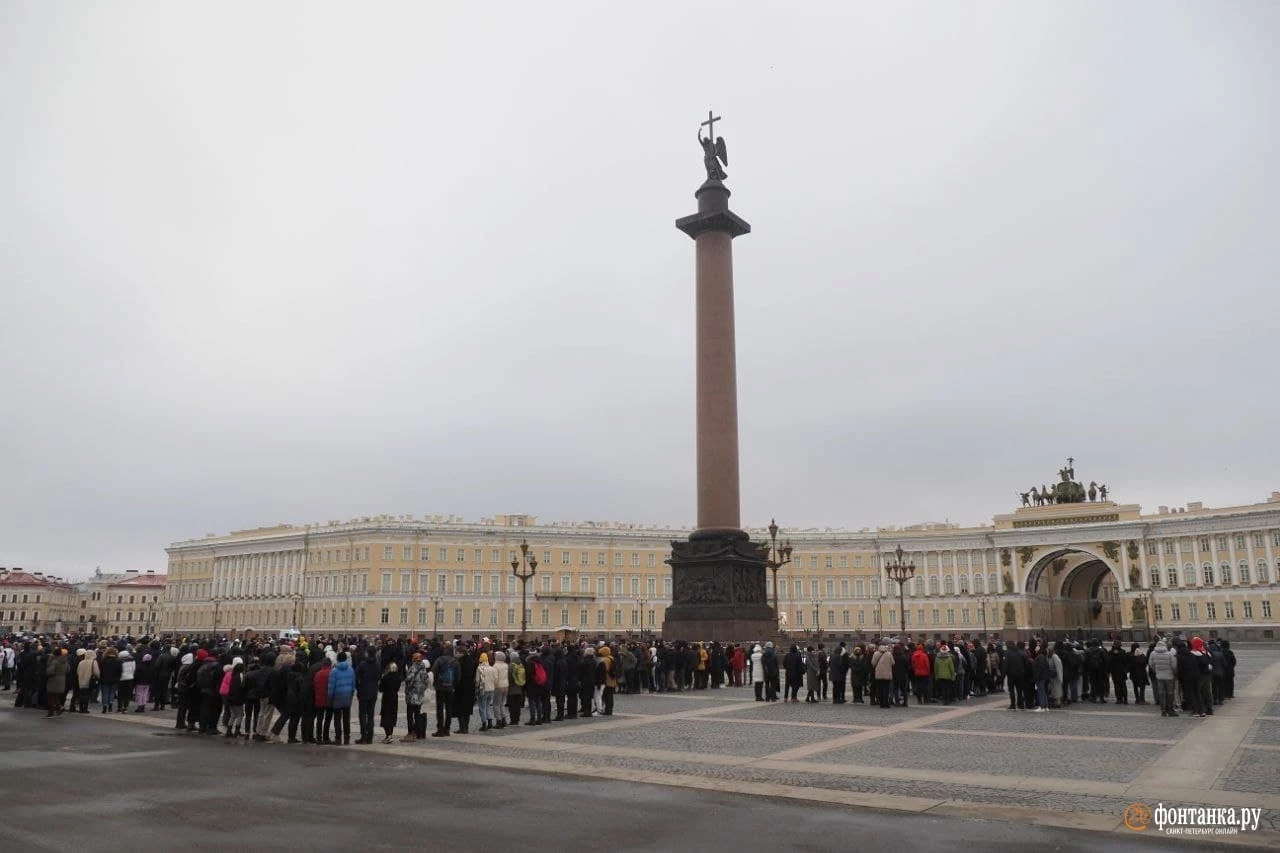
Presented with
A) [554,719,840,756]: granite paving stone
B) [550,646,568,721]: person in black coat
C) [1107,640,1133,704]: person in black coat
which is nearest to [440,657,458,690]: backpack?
[554,719,840,756]: granite paving stone

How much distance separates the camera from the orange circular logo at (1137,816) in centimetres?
914

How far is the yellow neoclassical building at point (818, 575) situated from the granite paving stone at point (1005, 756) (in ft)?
245

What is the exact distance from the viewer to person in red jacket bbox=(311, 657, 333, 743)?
15938mm

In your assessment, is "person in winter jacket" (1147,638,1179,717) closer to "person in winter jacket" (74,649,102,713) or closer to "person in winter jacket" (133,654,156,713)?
"person in winter jacket" (133,654,156,713)

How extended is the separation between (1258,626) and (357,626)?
266ft

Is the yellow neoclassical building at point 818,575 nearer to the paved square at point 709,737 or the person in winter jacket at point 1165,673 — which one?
the paved square at point 709,737

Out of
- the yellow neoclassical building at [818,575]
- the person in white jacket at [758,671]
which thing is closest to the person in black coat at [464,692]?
the person in white jacket at [758,671]

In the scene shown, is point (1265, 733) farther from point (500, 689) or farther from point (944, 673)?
point (500, 689)

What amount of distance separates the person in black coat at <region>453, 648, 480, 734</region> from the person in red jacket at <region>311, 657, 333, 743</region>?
2.36 meters

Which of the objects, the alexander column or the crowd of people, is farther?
the alexander column

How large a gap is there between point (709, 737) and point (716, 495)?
19.6 m

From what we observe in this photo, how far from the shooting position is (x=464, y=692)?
1791 cm

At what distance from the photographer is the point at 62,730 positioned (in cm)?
1788

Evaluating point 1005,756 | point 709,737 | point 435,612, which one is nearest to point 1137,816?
point 1005,756
